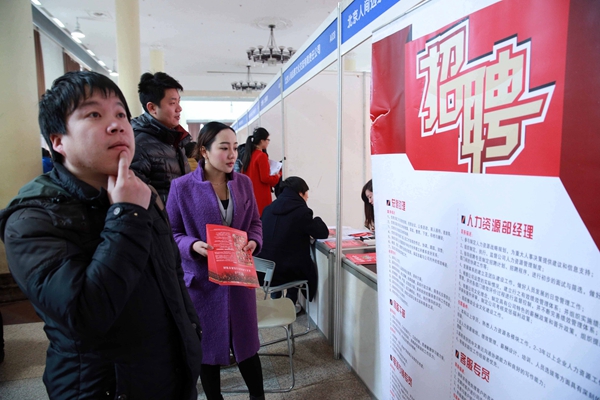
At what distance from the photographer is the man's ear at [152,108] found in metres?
1.90

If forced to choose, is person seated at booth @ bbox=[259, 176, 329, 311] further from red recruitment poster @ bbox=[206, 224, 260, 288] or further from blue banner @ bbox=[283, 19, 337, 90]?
red recruitment poster @ bbox=[206, 224, 260, 288]

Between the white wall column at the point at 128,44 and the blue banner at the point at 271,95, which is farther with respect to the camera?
the white wall column at the point at 128,44

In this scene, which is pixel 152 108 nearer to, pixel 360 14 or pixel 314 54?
pixel 360 14

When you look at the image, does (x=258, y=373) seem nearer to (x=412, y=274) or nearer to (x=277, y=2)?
(x=412, y=274)

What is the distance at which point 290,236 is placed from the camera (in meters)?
2.60

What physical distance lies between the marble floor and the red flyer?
697mm

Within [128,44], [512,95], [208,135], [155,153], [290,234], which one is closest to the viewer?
[512,95]

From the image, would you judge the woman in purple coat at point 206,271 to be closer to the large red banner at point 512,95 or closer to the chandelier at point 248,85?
the large red banner at point 512,95

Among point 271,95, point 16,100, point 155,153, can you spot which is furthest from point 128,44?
point 155,153

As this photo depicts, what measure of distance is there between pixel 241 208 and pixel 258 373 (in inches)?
30.0

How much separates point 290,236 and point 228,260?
1141 mm

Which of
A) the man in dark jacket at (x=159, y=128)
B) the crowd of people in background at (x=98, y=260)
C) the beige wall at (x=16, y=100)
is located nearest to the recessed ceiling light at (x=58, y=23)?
the beige wall at (x=16, y=100)

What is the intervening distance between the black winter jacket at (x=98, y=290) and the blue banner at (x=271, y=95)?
3.63 meters

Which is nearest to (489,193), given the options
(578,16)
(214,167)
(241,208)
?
(578,16)
